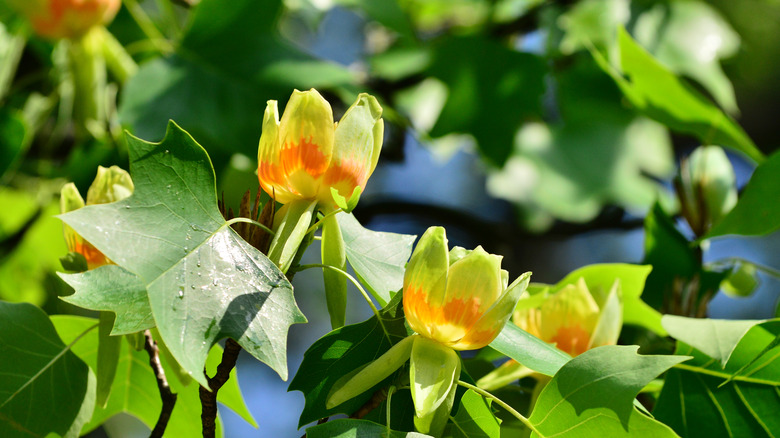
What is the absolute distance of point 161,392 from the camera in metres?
0.37

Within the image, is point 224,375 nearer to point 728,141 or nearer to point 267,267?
point 267,267

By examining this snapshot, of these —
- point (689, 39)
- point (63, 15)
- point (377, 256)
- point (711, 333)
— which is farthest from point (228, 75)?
point (689, 39)

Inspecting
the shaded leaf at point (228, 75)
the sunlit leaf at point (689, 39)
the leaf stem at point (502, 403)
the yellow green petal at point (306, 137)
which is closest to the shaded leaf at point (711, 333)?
the leaf stem at point (502, 403)

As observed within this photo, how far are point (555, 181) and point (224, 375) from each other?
1212 mm

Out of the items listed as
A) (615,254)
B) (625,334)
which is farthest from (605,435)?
(615,254)

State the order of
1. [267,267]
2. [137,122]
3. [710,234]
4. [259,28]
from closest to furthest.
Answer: [267,267] → [710,234] → [137,122] → [259,28]

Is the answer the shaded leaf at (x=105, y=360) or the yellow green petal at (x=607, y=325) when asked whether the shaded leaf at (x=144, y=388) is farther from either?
the yellow green petal at (x=607, y=325)

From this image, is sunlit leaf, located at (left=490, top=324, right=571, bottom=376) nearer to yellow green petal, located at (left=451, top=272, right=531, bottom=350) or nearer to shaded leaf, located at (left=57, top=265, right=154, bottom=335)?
yellow green petal, located at (left=451, top=272, right=531, bottom=350)

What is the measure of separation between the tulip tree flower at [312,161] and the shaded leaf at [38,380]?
0.15 meters

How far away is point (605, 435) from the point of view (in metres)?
0.32

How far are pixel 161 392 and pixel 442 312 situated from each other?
171 millimetres

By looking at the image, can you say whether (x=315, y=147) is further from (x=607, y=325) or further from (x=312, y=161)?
(x=607, y=325)

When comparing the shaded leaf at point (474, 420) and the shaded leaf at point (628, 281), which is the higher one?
the shaded leaf at point (474, 420)

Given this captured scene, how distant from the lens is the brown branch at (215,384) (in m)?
0.32
